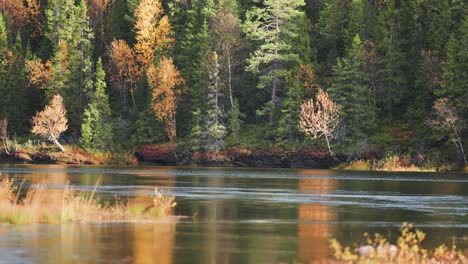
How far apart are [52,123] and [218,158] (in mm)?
23126

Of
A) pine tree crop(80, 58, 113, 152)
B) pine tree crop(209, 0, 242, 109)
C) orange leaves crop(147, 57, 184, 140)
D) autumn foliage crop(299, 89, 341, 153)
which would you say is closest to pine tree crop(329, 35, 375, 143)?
autumn foliage crop(299, 89, 341, 153)

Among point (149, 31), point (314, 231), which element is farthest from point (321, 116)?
point (314, 231)

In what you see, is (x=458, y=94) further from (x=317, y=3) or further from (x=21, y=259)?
(x=21, y=259)

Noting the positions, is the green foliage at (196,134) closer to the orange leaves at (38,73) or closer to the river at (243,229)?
the orange leaves at (38,73)

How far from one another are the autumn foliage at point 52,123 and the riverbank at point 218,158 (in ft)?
6.12

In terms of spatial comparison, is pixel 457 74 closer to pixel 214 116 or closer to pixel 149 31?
pixel 214 116

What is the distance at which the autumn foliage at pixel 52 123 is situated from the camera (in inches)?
4544

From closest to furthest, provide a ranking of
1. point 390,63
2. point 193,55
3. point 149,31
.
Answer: point 390,63 → point 193,55 → point 149,31

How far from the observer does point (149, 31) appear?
12600 cm

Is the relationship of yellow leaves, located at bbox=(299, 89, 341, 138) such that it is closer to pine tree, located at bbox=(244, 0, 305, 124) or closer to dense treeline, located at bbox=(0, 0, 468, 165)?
dense treeline, located at bbox=(0, 0, 468, 165)

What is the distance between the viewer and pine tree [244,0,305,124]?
114 meters

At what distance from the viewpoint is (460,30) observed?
97.8 m

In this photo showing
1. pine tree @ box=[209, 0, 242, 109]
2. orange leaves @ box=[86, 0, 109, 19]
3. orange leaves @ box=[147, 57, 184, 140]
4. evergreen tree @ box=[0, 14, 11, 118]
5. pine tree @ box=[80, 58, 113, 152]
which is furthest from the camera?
orange leaves @ box=[86, 0, 109, 19]

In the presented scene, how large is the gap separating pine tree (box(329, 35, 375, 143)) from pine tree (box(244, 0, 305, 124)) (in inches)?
367
